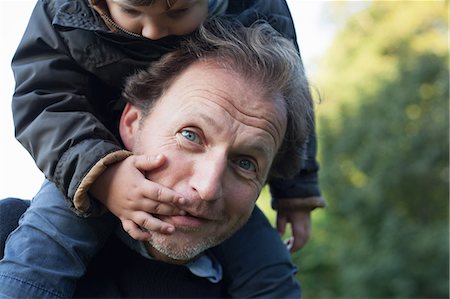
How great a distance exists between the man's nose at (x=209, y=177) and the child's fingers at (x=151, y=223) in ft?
0.41

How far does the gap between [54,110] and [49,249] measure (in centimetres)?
39

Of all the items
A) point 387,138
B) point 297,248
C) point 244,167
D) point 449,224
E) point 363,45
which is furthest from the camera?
point 363,45

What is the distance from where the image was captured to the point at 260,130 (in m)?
2.26

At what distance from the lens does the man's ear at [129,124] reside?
229cm

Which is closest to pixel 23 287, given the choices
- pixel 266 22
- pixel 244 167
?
pixel 244 167

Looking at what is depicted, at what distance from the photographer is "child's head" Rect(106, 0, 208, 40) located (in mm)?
2064

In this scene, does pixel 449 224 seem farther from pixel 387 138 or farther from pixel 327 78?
pixel 327 78

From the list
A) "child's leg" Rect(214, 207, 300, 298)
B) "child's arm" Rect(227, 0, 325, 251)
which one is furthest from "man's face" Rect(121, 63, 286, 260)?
"child's arm" Rect(227, 0, 325, 251)

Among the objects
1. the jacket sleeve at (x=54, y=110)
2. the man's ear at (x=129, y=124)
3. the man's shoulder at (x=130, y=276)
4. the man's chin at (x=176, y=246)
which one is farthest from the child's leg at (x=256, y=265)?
the jacket sleeve at (x=54, y=110)

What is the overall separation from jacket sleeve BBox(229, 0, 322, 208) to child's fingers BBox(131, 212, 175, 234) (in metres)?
0.73

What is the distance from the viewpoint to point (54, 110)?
2.15 m

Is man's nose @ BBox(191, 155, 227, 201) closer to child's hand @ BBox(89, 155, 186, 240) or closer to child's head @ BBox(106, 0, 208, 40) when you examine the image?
child's hand @ BBox(89, 155, 186, 240)

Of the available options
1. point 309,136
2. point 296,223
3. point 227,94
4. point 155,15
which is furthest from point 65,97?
point 296,223

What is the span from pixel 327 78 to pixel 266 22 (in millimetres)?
13326
